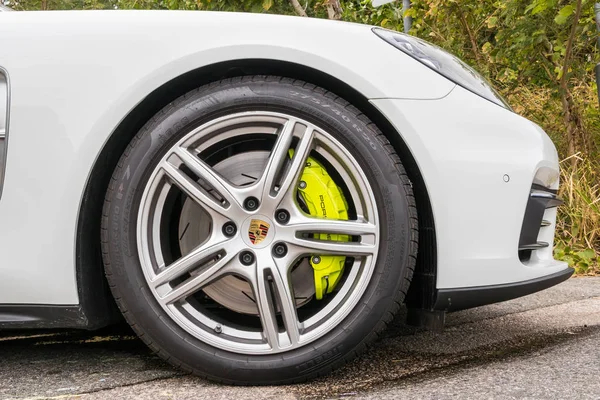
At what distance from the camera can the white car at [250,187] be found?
1.58 m

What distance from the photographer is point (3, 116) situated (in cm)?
162

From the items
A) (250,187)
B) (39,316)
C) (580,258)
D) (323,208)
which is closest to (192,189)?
(250,187)

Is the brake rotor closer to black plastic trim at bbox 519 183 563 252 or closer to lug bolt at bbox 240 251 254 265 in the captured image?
lug bolt at bbox 240 251 254 265

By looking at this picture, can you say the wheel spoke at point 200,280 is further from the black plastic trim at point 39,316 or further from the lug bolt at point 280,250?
the black plastic trim at point 39,316

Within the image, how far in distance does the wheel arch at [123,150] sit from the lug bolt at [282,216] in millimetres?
369

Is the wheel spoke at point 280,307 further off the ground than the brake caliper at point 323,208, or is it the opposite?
the brake caliper at point 323,208

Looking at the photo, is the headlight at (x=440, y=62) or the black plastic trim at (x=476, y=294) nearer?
the black plastic trim at (x=476, y=294)

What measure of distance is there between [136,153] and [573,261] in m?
3.14

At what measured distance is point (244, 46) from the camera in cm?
163

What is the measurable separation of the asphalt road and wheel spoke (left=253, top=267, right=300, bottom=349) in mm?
134

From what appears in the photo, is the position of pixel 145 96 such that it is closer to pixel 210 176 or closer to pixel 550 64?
pixel 210 176

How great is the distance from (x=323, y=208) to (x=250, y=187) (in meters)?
0.22

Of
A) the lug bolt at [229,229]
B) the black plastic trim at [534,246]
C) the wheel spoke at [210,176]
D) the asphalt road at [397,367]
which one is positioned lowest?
the asphalt road at [397,367]

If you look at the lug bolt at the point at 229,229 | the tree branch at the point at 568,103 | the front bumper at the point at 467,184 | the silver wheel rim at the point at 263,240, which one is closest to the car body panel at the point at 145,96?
the front bumper at the point at 467,184
